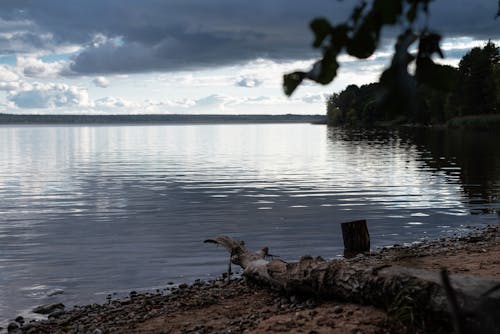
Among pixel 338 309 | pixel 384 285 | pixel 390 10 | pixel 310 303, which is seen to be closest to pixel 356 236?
pixel 310 303

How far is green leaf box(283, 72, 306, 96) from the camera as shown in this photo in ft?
8.52

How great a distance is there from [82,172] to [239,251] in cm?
3861

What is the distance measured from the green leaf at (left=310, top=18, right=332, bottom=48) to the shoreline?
7.00m

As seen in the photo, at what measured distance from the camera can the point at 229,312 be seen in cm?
1166

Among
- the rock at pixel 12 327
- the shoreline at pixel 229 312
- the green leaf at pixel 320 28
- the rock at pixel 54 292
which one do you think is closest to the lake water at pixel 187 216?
the rock at pixel 54 292

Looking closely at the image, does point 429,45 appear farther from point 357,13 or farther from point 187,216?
point 187,216

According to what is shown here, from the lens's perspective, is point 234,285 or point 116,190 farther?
point 116,190

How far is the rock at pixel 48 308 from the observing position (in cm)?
1336

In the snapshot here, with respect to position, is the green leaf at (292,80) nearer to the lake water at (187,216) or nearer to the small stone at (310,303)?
the small stone at (310,303)

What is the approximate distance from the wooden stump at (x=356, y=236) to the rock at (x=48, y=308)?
942 centimetres

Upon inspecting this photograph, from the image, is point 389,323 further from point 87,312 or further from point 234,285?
point 87,312

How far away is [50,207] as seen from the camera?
30.3 m

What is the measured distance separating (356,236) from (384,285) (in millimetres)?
9484

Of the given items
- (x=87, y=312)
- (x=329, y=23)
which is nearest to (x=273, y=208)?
(x=87, y=312)
